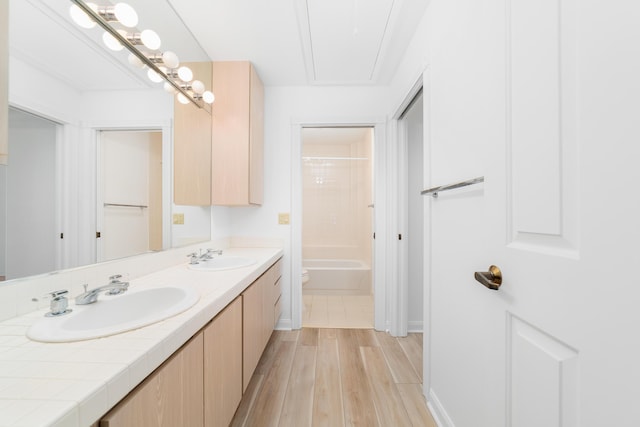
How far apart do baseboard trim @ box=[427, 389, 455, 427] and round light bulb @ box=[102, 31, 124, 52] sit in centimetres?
238

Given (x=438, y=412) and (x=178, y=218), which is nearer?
(x=438, y=412)

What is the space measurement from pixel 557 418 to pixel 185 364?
→ 101 centimetres

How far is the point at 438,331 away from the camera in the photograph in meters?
1.32

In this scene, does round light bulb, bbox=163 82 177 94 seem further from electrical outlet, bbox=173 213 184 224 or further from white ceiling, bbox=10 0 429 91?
electrical outlet, bbox=173 213 184 224

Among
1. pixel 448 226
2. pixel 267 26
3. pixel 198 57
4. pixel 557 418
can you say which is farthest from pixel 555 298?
pixel 198 57

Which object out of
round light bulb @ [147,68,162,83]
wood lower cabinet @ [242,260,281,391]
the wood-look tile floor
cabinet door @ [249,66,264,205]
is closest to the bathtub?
the wood-look tile floor

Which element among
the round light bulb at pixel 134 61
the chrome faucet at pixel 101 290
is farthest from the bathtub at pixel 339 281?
the round light bulb at pixel 134 61

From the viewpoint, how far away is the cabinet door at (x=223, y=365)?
920mm

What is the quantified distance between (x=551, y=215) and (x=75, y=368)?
3.76ft

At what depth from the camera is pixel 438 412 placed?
1305 millimetres

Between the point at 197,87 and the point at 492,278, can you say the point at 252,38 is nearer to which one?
the point at 197,87

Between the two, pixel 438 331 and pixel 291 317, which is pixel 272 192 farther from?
pixel 438 331

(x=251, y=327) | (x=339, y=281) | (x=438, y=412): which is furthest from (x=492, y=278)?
(x=339, y=281)

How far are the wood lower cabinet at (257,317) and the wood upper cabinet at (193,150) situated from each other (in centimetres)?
76
